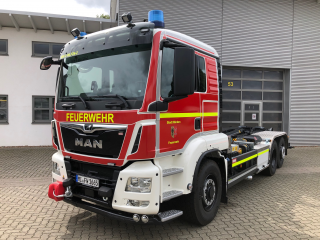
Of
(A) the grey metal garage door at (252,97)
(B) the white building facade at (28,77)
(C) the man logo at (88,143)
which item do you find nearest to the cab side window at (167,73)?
(C) the man logo at (88,143)

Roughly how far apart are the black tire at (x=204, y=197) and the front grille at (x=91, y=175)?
3.48ft

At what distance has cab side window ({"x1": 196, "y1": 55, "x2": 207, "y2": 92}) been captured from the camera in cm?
372

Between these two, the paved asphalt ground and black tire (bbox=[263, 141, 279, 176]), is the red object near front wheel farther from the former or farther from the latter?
black tire (bbox=[263, 141, 279, 176])

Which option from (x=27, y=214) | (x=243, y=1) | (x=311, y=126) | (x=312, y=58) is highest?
(x=243, y=1)

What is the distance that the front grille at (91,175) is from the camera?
10.2ft

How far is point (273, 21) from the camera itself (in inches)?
471

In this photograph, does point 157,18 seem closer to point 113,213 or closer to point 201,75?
point 201,75

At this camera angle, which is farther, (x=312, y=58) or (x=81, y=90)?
(x=312, y=58)

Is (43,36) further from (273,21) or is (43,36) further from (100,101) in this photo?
(273,21)

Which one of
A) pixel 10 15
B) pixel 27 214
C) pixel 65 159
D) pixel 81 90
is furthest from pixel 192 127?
pixel 10 15

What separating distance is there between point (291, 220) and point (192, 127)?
7.47 feet

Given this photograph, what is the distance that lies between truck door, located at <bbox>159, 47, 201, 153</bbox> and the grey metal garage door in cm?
907

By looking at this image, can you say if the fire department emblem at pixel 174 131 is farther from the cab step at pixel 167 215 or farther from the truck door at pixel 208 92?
the cab step at pixel 167 215

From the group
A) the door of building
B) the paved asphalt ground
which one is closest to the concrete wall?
the paved asphalt ground
